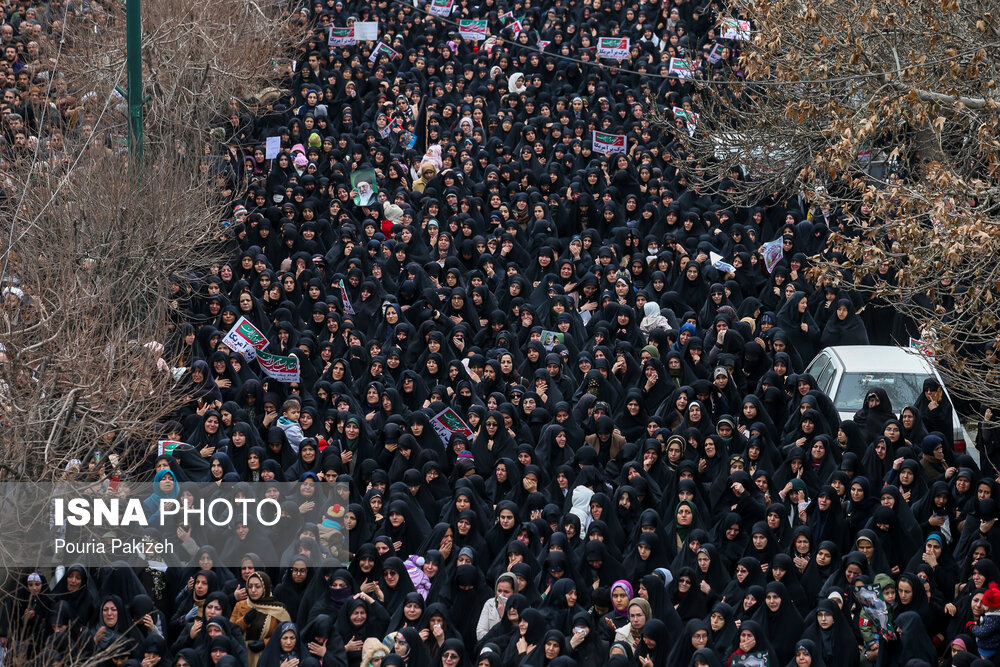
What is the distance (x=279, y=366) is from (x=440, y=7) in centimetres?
1149

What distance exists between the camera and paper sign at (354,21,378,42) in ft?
80.9

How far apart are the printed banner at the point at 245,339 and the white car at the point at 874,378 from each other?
205 inches

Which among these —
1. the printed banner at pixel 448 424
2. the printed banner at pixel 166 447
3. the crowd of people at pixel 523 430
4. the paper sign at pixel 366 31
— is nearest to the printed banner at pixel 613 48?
the crowd of people at pixel 523 430

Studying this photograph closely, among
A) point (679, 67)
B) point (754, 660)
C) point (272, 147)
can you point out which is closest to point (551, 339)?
point (754, 660)

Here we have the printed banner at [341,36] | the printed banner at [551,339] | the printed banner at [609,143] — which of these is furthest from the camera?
the printed banner at [341,36]

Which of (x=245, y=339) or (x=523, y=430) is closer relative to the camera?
(x=523, y=430)

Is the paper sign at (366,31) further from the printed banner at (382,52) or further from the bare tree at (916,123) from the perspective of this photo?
the bare tree at (916,123)

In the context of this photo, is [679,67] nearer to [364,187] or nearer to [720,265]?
[364,187]

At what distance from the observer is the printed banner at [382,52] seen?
24312 millimetres

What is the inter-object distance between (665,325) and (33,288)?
6.62 m

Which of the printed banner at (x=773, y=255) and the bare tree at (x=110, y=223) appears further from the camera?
the printed banner at (x=773, y=255)

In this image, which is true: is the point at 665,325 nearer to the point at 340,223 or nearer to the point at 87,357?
the point at 340,223

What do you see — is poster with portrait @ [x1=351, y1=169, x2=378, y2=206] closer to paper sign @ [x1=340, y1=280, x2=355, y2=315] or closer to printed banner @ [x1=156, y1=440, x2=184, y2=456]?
paper sign @ [x1=340, y1=280, x2=355, y2=315]

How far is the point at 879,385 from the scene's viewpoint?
14789 mm
